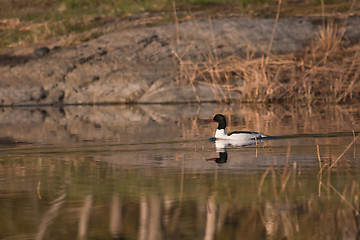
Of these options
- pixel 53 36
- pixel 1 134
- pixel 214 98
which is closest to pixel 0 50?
pixel 53 36

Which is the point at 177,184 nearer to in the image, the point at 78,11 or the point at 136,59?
the point at 136,59

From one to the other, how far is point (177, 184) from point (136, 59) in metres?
18.9

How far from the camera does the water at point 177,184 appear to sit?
584 centimetres

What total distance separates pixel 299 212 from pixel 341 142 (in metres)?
5.37

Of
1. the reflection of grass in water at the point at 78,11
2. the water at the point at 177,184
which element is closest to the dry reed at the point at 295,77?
the reflection of grass in water at the point at 78,11

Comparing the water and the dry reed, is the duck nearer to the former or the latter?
the water

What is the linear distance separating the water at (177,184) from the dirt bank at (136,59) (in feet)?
33.1

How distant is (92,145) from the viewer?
481 inches

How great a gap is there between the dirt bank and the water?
33.1ft

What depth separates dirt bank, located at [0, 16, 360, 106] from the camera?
25.2m

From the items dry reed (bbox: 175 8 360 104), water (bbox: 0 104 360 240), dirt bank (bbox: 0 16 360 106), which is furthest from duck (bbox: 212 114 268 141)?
dirt bank (bbox: 0 16 360 106)

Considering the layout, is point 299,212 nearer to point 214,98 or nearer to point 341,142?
point 341,142

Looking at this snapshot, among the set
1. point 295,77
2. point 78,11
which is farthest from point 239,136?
point 78,11

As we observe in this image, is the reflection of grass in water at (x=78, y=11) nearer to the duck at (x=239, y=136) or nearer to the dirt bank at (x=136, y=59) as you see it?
the dirt bank at (x=136, y=59)
